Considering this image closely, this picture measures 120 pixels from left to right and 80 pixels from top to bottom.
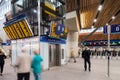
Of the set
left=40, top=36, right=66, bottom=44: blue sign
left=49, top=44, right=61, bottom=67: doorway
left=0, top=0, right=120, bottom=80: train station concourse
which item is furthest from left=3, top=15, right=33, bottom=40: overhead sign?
left=49, top=44, right=61, bottom=67: doorway

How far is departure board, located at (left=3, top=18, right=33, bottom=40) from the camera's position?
12.9m

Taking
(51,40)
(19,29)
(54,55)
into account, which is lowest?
(54,55)

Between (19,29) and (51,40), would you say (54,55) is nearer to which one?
(51,40)

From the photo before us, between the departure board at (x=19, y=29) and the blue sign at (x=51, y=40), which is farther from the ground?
the departure board at (x=19, y=29)

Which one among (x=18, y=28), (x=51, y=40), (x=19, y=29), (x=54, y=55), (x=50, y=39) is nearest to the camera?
(x=50, y=39)

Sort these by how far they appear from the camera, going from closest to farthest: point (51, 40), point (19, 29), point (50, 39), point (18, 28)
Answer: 1. point (50, 39)
2. point (51, 40)
3. point (19, 29)
4. point (18, 28)

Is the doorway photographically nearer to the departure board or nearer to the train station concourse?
the train station concourse

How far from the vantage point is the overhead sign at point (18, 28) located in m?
12.9

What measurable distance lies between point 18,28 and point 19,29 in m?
0.18

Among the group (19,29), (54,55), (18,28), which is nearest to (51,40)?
(54,55)

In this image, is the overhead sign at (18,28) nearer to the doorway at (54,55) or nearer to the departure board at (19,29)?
the departure board at (19,29)

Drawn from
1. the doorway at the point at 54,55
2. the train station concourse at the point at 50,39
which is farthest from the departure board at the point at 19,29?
the doorway at the point at 54,55

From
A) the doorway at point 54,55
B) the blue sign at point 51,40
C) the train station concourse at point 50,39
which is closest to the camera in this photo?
the train station concourse at point 50,39

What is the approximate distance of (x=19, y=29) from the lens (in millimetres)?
14172
